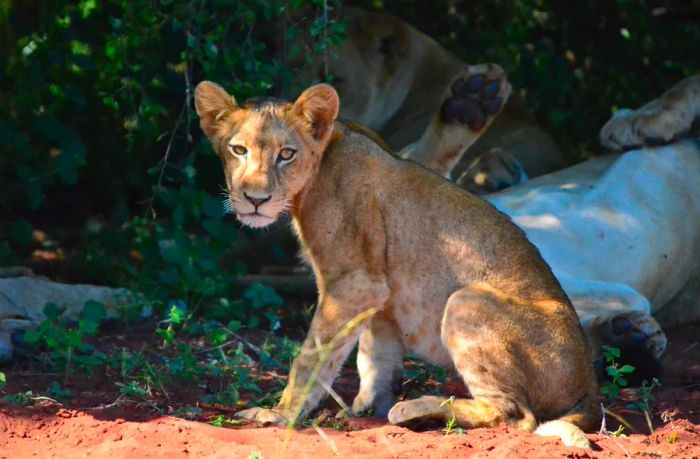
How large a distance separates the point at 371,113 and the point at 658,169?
2.10 metres

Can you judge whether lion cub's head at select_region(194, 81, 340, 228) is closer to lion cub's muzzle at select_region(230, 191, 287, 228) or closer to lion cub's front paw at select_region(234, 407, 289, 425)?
lion cub's muzzle at select_region(230, 191, 287, 228)

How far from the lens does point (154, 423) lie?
420 centimetres

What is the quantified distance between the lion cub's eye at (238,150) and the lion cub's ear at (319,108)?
0.26 metres

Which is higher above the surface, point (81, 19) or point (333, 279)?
point (81, 19)

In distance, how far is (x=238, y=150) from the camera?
15.2ft

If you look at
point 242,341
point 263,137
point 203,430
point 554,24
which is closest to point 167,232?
point 242,341

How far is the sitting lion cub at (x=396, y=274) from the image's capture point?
14.5ft

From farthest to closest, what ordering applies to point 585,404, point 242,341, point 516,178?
point 516,178, point 242,341, point 585,404

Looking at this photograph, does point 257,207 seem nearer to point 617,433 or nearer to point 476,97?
point 617,433

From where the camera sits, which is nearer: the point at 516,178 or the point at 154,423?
the point at 154,423

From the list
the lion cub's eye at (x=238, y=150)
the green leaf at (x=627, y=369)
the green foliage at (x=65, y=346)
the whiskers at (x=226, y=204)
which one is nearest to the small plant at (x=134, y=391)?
the green foliage at (x=65, y=346)

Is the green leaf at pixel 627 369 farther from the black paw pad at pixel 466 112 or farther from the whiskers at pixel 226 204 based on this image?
the black paw pad at pixel 466 112

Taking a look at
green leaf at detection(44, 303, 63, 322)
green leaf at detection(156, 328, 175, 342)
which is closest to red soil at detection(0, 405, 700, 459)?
green leaf at detection(156, 328, 175, 342)

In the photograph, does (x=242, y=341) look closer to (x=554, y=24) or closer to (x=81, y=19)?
(x=81, y=19)
